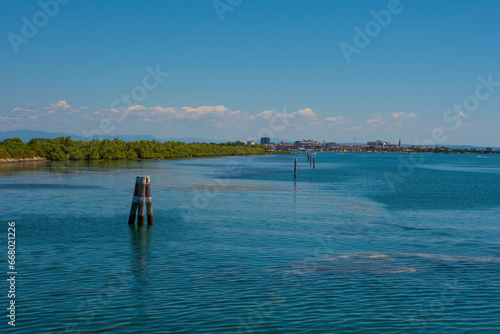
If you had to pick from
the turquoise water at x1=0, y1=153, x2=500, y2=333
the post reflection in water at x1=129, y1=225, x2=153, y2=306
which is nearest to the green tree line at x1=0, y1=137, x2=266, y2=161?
the turquoise water at x1=0, y1=153, x2=500, y2=333

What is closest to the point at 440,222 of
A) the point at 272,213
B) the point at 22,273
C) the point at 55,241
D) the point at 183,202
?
the point at 272,213

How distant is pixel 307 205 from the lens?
133 feet

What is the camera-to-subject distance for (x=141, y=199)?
27219mm

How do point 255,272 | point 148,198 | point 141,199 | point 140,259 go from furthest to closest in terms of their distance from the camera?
1. point 148,198
2. point 141,199
3. point 140,259
4. point 255,272

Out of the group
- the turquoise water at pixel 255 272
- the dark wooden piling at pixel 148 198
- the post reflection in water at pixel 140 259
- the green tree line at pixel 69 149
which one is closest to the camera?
the turquoise water at pixel 255 272

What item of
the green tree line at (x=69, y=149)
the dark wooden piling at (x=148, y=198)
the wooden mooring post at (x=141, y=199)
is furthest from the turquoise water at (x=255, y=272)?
the green tree line at (x=69, y=149)

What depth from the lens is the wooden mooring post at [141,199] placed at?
26.6 meters

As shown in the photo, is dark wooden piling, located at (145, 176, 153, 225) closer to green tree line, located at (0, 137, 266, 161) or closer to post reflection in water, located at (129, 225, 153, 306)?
post reflection in water, located at (129, 225, 153, 306)

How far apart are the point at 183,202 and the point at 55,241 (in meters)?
19.1

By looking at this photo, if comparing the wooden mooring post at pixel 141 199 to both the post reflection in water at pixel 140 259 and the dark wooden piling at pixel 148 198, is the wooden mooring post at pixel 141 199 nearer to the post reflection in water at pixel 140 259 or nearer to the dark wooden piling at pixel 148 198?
the dark wooden piling at pixel 148 198

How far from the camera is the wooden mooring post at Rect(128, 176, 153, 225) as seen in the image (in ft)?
87.4

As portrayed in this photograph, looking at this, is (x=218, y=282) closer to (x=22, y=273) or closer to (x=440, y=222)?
(x=22, y=273)

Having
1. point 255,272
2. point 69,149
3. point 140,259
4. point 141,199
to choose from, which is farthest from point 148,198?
point 69,149

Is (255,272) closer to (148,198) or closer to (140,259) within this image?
(140,259)
